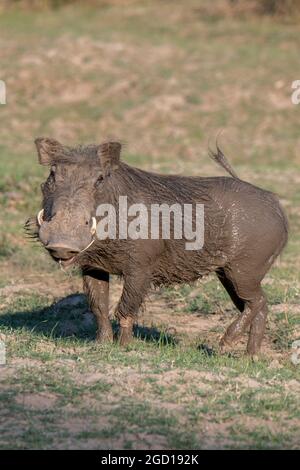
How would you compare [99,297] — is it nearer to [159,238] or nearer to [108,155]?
[159,238]

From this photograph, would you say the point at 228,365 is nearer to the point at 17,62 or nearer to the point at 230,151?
the point at 230,151

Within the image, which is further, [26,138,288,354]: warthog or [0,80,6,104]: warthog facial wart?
[0,80,6,104]: warthog facial wart

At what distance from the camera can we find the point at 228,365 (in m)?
5.93

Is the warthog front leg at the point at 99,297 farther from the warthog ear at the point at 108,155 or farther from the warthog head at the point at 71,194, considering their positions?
the warthog ear at the point at 108,155

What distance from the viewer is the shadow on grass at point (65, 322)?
6957mm

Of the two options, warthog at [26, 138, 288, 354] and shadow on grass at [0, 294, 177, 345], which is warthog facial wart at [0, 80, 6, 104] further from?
warthog at [26, 138, 288, 354]

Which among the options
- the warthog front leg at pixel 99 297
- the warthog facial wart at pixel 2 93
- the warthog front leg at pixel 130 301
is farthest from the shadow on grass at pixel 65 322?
the warthog facial wart at pixel 2 93

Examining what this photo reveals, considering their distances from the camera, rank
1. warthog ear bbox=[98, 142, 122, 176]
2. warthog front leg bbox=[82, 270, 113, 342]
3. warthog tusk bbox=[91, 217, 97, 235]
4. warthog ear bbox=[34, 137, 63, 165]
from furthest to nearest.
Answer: warthog front leg bbox=[82, 270, 113, 342] < warthog ear bbox=[34, 137, 63, 165] < warthog ear bbox=[98, 142, 122, 176] < warthog tusk bbox=[91, 217, 97, 235]

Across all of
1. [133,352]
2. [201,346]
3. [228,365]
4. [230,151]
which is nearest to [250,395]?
[228,365]

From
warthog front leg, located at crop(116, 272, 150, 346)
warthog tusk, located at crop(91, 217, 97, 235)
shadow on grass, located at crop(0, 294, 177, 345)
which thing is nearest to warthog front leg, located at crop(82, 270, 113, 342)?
warthog front leg, located at crop(116, 272, 150, 346)

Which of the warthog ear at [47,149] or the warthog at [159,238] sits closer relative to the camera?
the warthog at [159,238]

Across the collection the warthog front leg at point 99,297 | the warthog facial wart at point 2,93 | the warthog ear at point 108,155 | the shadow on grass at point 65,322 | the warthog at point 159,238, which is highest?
the warthog facial wart at point 2,93

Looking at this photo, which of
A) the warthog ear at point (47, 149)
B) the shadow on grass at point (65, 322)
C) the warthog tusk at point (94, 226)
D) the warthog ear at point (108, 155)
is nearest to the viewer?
the warthog tusk at point (94, 226)

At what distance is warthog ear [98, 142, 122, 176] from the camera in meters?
5.99
